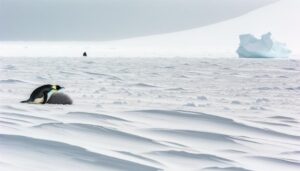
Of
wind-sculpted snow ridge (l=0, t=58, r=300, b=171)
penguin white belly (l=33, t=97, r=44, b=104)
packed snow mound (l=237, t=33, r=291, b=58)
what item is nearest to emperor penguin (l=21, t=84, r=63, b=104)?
penguin white belly (l=33, t=97, r=44, b=104)

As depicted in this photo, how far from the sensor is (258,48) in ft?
103

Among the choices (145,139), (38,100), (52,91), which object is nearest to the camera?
(145,139)

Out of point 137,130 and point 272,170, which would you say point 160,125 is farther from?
point 272,170

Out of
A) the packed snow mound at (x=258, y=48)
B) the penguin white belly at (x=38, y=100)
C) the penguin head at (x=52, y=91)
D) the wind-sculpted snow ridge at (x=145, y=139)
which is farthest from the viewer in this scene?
the packed snow mound at (x=258, y=48)

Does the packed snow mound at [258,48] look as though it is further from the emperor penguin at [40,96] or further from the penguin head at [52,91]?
the emperor penguin at [40,96]

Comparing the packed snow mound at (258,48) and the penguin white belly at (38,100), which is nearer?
the penguin white belly at (38,100)

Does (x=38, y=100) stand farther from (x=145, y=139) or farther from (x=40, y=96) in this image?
(x=145, y=139)

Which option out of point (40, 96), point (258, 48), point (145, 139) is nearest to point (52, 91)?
point (40, 96)

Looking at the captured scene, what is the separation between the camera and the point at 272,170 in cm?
313

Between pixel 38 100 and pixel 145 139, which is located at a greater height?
pixel 38 100

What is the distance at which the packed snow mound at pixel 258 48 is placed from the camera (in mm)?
30961

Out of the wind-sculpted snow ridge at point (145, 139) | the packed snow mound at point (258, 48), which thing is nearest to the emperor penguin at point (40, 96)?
the wind-sculpted snow ridge at point (145, 139)

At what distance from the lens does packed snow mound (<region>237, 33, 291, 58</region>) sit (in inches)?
1219

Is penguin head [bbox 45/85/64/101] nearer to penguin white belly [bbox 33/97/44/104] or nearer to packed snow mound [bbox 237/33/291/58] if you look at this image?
penguin white belly [bbox 33/97/44/104]
